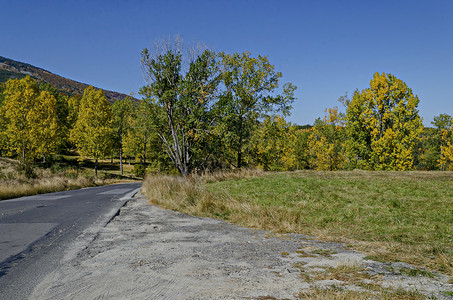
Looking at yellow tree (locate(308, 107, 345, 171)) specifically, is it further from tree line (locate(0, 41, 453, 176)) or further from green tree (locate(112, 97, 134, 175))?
green tree (locate(112, 97, 134, 175))

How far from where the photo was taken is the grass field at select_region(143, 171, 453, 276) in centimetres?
629

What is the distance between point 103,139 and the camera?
4194cm

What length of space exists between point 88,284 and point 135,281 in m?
0.60

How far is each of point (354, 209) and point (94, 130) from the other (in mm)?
38659

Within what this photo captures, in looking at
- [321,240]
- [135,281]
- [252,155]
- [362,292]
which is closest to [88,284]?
[135,281]

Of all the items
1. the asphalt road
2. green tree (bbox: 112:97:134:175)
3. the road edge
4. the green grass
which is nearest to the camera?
the asphalt road

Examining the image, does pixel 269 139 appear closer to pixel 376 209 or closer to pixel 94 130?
pixel 376 209

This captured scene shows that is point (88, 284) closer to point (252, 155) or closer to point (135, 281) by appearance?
point (135, 281)

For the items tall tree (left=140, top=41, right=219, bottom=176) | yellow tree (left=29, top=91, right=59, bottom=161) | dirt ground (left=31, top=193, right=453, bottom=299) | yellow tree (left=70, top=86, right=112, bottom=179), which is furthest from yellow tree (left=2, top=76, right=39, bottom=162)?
dirt ground (left=31, top=193, right=453, bottom=299)

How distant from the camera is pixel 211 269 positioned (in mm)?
4602

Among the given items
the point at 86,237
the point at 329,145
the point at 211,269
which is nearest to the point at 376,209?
the point at 211,269

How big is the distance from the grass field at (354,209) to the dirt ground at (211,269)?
894mm

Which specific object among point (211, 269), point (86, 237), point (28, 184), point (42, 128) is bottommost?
point (28, 184)

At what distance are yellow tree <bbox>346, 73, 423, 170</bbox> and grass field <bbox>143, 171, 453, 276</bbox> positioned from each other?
30.2ft
